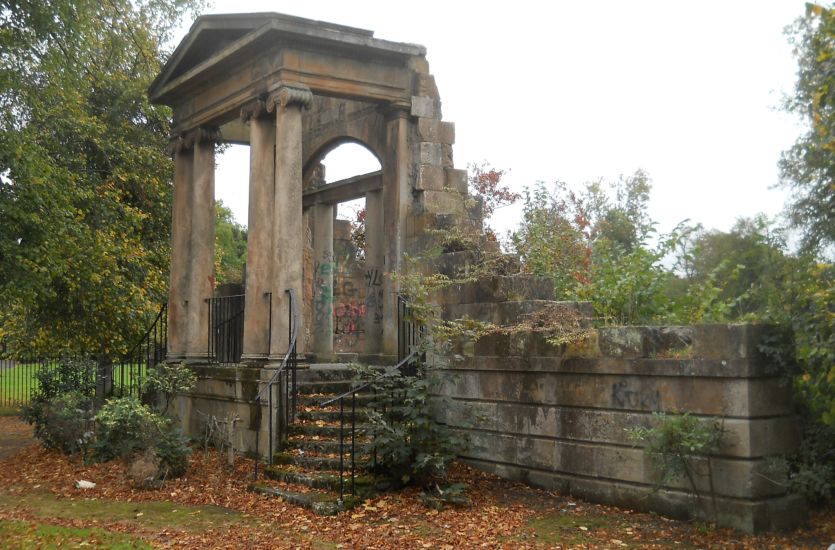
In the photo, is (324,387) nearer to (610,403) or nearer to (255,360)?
(255,360)

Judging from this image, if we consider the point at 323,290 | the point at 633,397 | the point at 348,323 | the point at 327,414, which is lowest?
the point at 327,414

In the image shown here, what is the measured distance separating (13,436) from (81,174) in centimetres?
565

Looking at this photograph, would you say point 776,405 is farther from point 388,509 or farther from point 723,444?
point 388,509

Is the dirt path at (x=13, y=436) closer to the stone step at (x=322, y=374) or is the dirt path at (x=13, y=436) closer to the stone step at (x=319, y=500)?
the stone step at (x=322, y=374)

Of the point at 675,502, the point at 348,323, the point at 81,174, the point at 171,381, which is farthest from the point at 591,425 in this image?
the point at 81,174

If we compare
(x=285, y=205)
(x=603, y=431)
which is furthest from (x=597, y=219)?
(x=603, y=431)

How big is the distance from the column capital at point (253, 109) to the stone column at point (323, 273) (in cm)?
340

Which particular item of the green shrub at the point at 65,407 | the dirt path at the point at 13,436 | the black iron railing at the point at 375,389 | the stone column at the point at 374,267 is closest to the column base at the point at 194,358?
the green shrub at the point at 65,407

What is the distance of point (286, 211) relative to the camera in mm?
11883

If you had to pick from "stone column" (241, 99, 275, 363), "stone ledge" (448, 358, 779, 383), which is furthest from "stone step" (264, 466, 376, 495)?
"stone column" (241, 99, 275, 363)

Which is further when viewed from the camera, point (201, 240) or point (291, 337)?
point (201, 240)

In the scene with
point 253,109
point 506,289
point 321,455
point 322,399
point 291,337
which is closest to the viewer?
point 321,455

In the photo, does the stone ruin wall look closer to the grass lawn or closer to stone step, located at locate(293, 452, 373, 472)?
stone step, located at locate(293, 452, 373, 472)

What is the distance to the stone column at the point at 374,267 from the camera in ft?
47.9
